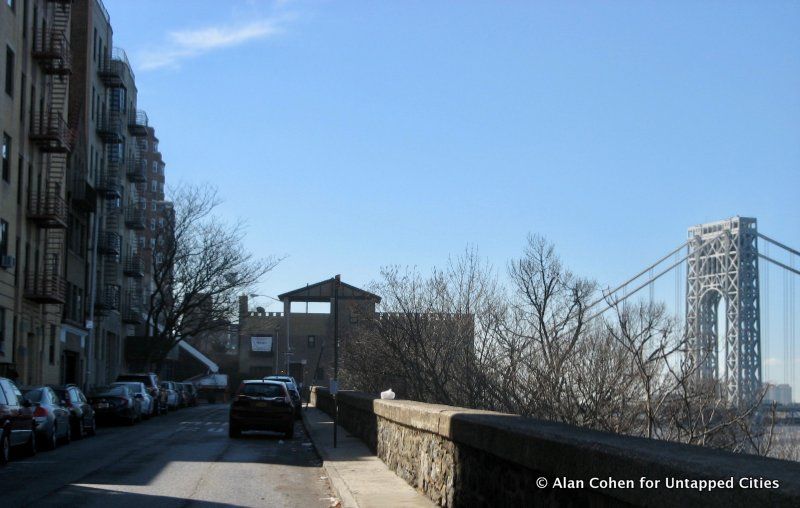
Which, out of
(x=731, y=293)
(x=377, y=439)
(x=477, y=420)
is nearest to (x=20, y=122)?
(x=377, y=439)

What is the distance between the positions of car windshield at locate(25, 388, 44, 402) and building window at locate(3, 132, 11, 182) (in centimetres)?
1597

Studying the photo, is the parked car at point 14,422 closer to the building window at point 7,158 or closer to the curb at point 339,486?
the curb at point 339,486

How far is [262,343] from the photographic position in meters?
92.6

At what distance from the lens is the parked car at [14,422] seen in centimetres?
1739

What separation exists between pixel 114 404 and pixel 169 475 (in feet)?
62.1

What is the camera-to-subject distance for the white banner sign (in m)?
92.4

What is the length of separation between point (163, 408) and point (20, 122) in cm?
1468

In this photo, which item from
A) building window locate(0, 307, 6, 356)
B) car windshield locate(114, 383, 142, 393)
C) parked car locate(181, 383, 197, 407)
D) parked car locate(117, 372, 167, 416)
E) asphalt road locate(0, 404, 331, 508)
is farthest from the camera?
parked car locate(181, 383, 197, 407)

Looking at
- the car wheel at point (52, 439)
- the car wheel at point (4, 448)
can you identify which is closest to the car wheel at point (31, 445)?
the car wheel at point (52, 439)

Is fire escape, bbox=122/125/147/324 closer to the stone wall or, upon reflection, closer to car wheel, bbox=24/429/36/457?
car wheel, bbox=24/429/36/457

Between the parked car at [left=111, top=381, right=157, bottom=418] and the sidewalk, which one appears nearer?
the sidewalk

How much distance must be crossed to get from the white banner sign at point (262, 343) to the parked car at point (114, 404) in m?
57.6

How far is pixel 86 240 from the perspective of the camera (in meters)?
50.8

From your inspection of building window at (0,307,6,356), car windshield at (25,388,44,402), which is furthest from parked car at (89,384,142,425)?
car windshield at (25,388,44,402)
